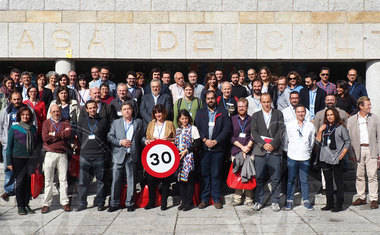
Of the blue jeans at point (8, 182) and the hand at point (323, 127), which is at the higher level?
the hand at point (323, 127)

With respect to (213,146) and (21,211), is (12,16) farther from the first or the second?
(213,146)

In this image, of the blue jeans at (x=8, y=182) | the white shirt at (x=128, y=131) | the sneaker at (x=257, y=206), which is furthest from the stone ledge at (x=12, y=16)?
the sneaker at (x=257, y=206)

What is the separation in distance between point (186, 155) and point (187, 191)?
27.4 inches

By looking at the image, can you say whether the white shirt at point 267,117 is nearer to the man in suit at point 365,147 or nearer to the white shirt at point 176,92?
the man in suit at point 365,147

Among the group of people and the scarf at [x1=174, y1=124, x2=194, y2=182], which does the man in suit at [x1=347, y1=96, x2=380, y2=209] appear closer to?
the group of people

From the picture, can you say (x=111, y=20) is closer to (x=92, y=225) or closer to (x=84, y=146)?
(x=84, y=146)

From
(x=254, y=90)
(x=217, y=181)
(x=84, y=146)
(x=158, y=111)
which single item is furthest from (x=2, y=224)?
(x=254, y=90)

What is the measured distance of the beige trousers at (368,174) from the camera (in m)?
8.02

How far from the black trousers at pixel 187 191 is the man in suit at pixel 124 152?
92cm

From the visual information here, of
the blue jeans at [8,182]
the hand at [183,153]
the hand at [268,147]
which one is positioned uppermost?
the hand at [268,147]

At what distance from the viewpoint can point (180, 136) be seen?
7930mm

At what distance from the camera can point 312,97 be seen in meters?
9.25

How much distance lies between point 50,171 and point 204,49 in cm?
601

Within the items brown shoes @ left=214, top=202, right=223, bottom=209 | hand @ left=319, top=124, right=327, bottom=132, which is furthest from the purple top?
hand @ left=319, top=124, right=327, bottom=132
